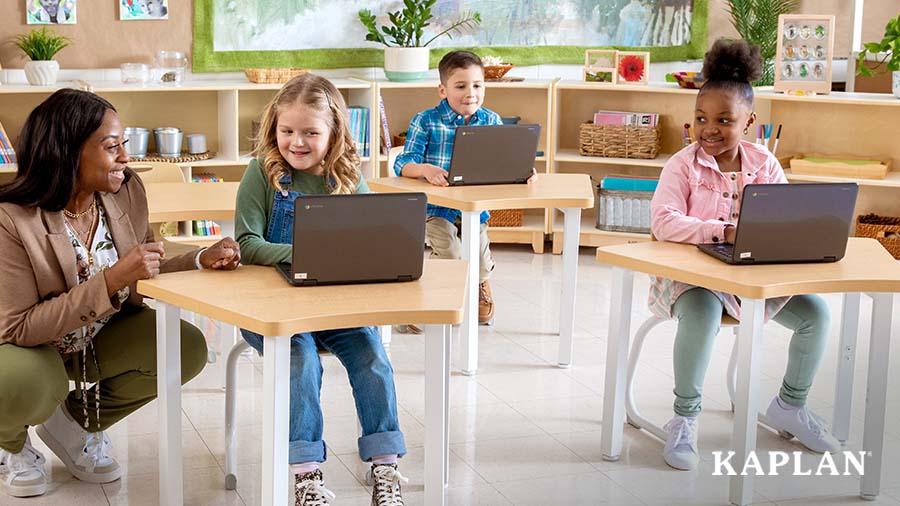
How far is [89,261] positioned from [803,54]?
368 cm

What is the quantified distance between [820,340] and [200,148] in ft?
10.7

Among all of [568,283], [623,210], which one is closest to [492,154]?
[568,283]

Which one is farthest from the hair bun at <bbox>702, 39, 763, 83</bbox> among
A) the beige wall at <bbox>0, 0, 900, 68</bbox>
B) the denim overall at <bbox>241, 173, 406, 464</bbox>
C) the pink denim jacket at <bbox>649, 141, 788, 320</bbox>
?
the beige wall at <bbox>0, 0, 900, 68</bbox>

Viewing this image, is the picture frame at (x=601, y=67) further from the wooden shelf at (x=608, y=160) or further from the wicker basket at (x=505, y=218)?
the wicker basket at (x=505, y=218)

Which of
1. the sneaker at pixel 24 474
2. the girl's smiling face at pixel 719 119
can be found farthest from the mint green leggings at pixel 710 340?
the sneaker at pixel 24 474

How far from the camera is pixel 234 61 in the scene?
5641 mm

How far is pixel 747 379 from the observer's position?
275 centimetres

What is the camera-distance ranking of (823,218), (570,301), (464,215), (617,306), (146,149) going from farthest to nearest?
(146,149) → (570,301) → (464,215) → (617,306) → (823,218)

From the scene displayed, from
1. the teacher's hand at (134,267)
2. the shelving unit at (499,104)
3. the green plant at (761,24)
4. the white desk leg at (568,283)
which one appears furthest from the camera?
the green plant at (761,24)

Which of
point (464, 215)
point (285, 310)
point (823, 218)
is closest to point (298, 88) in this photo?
point (285, 310)

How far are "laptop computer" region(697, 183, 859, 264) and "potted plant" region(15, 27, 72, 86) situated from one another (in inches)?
131

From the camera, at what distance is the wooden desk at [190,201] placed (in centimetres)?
345

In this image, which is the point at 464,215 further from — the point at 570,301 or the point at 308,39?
the point at 308,39

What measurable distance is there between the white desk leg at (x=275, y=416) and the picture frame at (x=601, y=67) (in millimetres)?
3763
